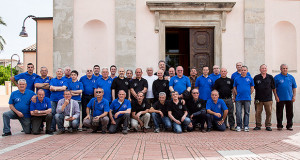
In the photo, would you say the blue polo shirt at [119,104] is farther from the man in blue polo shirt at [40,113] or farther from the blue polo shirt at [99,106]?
the man in blue polo shirt at [40,113]

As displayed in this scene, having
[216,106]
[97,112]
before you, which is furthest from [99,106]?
[216,106]

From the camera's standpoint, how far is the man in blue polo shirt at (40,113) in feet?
27.4

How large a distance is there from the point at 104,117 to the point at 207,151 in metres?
3.50

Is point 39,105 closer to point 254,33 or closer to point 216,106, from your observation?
point 216,106

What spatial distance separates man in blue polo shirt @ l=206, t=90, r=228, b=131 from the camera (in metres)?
8.84

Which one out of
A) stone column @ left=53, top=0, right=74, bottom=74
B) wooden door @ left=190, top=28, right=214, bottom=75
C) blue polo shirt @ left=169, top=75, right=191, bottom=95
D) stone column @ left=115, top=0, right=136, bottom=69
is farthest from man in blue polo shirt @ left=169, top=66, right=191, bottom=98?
Result: stone column @ left=53, top=0, right=74, bottom=74

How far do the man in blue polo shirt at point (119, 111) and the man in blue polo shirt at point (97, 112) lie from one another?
19 cm

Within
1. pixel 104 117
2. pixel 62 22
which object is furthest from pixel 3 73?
pixel 104 117

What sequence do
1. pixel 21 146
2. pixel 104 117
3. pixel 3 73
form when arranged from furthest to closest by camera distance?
1. pixel 3 73
2. pixel 104 117
3. pixel 21 146

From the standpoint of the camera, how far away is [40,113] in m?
8.34

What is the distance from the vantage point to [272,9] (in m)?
12.0

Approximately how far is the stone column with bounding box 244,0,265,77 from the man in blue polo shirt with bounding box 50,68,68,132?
6.80 metres

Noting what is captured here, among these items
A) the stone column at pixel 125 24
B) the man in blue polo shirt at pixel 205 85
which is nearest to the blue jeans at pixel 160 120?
the man in blue polo shirt at pixel 205 85

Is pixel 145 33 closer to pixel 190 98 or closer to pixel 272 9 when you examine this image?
pixel 190 98
